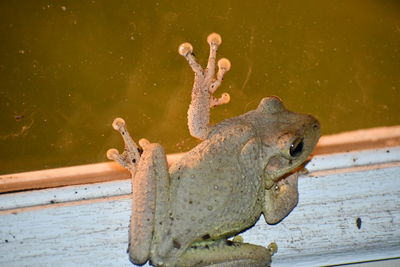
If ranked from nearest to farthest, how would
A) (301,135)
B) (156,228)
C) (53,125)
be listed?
(156,228) < (301,135) < (53,125)

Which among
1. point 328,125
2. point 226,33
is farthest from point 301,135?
point 226,33

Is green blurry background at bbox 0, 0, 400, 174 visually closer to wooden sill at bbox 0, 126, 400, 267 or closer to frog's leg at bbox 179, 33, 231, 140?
frog's leg at bbox 179, 33, 231, 140

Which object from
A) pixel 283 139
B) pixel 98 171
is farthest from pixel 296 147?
pixel 98 171

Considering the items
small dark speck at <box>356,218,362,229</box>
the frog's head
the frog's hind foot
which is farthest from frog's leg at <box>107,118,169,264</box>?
small dark speck at <box>356,218,362,229</box>

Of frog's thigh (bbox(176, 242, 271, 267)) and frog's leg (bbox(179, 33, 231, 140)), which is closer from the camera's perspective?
frog's thigh (bbox(176, 242, 271, 267))

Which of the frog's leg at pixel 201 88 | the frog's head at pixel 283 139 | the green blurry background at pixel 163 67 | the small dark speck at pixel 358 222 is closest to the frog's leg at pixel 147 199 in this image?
the frog's leg at pixel 201 88

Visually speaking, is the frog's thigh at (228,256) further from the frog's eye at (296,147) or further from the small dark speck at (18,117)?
the small dark speck at (18,117)

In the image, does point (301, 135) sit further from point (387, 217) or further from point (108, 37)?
point (108, 37)
